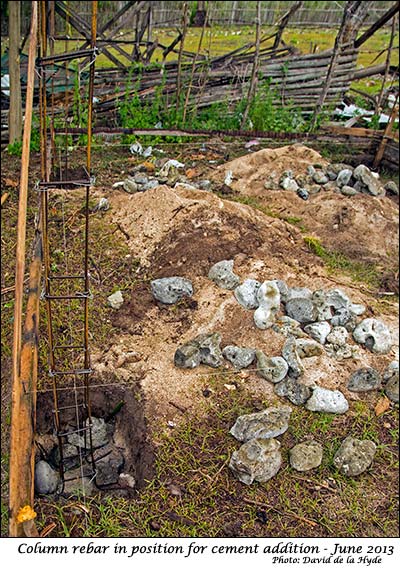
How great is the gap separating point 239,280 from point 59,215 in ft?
5.53

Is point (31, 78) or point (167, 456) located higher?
point (31, 78)

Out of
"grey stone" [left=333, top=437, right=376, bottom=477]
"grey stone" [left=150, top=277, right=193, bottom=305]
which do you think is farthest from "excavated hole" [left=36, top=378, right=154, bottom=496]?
"grey stone" [left=333, top=437, right=376, bottom=477]

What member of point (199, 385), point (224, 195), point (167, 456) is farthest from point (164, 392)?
point (224, 195)

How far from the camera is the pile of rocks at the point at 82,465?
8.23ft

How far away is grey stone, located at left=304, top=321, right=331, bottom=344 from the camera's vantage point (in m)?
3.42

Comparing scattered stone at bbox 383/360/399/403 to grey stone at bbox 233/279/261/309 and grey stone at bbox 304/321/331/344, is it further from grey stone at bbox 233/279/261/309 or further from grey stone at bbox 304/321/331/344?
grey stone at bbox 233/279/261/309

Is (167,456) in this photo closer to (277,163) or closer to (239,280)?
(239,280)

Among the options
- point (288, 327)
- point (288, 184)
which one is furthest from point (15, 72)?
point (288, 327)

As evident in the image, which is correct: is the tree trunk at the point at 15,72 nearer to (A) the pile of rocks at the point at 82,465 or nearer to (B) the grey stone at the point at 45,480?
(A) the pile of rocks at the point at 82,465

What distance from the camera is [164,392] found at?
9.62 feet

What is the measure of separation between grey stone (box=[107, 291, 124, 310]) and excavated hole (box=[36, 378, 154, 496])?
70cm

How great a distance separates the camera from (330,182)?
17.9 ft

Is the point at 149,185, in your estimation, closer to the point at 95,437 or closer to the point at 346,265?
the point at 346,265

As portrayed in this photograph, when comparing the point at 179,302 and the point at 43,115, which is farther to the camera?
the point at 179,302
